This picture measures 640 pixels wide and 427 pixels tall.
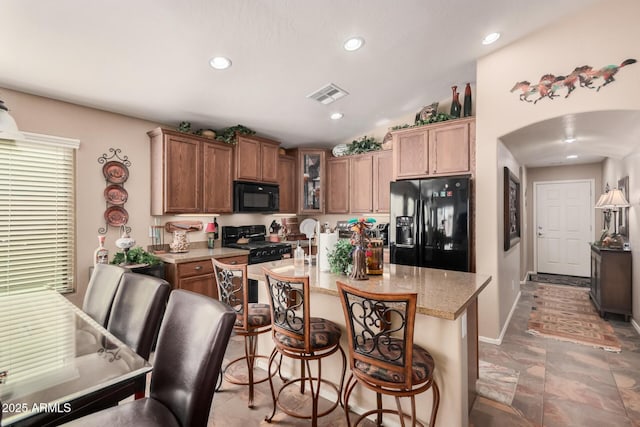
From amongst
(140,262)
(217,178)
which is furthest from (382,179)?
(140,262)

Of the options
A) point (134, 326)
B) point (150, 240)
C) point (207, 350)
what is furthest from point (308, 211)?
point (207, 350)

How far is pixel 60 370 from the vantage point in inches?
47.4

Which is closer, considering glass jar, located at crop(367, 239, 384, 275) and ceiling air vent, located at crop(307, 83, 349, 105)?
glass jar, located at crop(367, 239, 384, 275)

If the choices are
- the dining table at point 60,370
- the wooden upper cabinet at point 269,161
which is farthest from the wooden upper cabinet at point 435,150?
the dining table at point 60,370

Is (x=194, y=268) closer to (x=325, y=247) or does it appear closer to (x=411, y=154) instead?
(x=325, y=247)

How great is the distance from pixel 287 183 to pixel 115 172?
2.50 m

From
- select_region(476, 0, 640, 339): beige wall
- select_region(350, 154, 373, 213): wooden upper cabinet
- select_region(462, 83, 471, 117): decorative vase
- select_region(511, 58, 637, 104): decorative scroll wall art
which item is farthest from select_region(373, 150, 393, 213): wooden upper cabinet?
select_region(511, 58, 637, 104): decorative scroll wall art

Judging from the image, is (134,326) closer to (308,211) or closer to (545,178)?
(308,211)

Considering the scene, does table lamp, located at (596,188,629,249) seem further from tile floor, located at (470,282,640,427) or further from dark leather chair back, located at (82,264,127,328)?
dark leather chair back, located at (82,264,127,328)

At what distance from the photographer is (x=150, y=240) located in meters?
3.62

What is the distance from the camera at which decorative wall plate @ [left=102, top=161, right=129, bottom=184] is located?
3.27m

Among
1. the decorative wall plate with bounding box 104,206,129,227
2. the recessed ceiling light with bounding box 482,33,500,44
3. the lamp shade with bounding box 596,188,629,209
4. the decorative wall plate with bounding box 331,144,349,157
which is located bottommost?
the decorative wall plate with bounding box 104,206,129,227

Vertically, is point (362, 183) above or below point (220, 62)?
below

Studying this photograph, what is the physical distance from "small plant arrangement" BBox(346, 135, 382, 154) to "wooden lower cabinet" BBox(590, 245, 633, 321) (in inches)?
132
